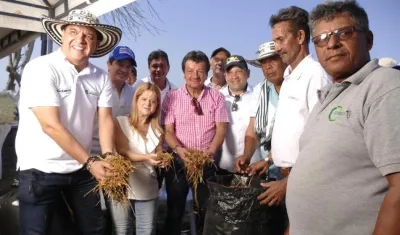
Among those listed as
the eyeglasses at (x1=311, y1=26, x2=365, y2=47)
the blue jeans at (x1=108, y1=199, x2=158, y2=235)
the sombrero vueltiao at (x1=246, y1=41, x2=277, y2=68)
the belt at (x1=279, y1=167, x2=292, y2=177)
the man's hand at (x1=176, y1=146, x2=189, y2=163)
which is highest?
the sombrero vueltiao at (x1=246, y1=41, x2=277, y2=68)

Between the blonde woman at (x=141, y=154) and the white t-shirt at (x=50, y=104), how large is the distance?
0.66 m

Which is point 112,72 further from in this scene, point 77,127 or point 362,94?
point 362,94

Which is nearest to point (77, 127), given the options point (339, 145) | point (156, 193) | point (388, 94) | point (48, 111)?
point (48, 111)

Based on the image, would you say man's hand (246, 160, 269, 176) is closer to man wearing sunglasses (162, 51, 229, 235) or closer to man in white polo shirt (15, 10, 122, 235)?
man wearing sunglasses (162, 51, 229, 235)

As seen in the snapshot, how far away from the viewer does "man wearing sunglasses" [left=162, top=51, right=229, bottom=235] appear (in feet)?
13.2

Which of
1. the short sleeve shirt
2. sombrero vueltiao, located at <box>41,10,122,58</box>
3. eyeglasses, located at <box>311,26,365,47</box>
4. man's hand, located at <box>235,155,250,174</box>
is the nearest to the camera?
the short sleeve shirt

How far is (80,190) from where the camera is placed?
296 cm

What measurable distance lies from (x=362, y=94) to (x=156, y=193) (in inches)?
96.8

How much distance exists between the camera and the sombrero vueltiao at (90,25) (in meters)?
2.88

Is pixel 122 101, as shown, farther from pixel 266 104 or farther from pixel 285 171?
pixel 285 171

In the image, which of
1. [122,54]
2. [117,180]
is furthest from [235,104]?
[117,180]

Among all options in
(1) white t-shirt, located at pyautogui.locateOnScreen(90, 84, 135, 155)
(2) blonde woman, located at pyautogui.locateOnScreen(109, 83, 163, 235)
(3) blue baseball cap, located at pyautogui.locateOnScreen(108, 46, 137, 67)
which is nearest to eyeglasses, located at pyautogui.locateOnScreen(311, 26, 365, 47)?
(2) blonde woman, located at pyautogui.locateOnScreen(109, 83, 163, 235)

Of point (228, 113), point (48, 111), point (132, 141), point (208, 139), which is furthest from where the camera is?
point (228, 113)

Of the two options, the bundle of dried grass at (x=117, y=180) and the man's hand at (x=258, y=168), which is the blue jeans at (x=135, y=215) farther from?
the man's hand at (x=258, y=168)
